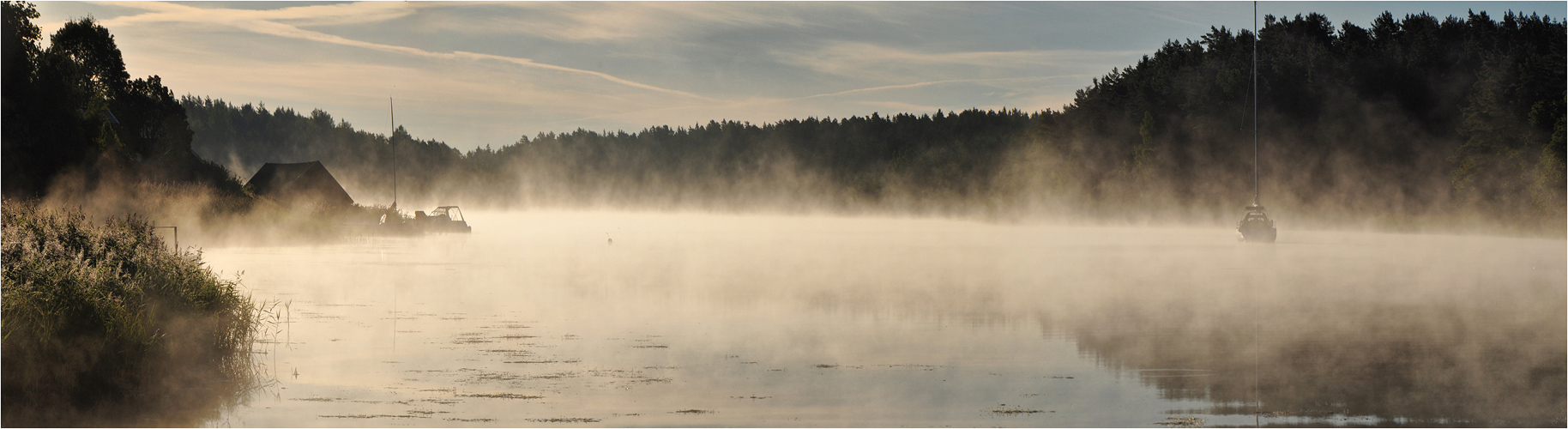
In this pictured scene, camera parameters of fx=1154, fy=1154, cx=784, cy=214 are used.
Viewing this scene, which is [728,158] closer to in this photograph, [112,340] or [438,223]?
[438,223]

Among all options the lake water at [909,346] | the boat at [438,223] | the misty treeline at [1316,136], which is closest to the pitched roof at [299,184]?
the boat at [438,223]

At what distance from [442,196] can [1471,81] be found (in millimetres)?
153413

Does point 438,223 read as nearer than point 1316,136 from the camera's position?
Yes

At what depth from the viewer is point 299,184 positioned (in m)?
68.6

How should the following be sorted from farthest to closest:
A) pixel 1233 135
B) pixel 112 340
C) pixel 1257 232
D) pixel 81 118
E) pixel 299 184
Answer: pixel 1233 135 → pixel 299 184 → pixel 1257 232 → pixel 81 118 → pixel 112 340

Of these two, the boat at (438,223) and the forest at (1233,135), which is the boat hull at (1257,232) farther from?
the boat at (438,223)

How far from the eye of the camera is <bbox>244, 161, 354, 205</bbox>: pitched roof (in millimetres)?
67675

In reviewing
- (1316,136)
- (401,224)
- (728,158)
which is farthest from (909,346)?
(728,158)

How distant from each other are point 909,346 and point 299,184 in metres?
62.6

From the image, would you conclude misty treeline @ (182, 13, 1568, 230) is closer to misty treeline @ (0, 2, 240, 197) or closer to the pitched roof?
the pitched roof

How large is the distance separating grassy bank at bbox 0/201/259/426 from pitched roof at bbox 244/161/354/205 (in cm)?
5632

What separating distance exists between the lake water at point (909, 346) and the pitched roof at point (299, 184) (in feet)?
132

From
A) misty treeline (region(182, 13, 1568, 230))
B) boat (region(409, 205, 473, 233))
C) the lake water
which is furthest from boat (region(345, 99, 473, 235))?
misty treeline (region(182, 13, 1568, 230))

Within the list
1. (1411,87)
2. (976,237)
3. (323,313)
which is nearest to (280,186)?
(976,237)
